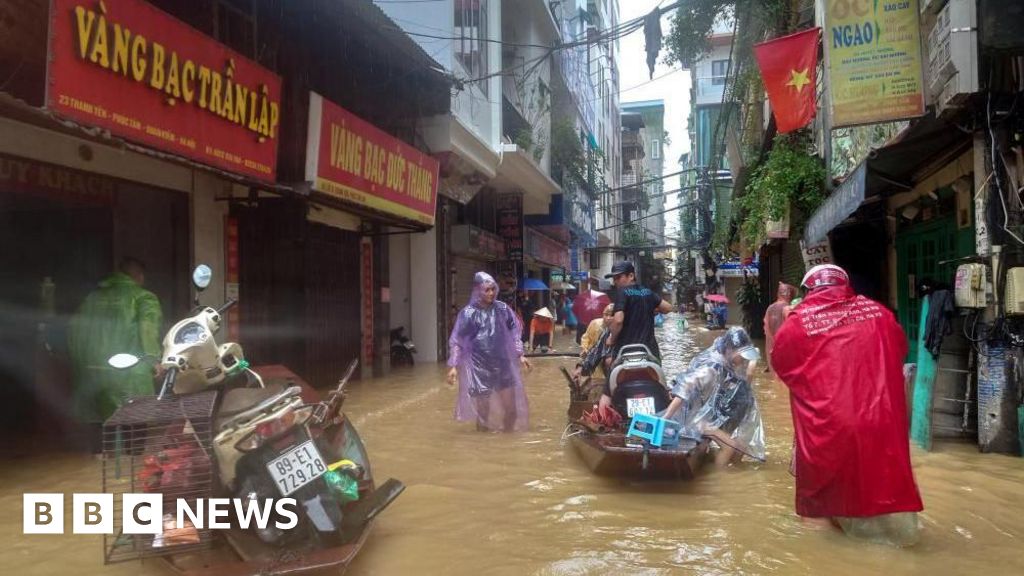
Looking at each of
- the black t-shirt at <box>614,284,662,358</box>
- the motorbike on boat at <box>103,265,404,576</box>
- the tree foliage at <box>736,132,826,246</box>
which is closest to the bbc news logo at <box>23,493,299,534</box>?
the motorbike on boat at <box>103,265,404,576</box>

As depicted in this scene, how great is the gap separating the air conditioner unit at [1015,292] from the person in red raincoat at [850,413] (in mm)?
2685

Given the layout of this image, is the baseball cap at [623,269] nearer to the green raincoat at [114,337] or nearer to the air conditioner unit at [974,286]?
the air conditioner unit at [974,286]

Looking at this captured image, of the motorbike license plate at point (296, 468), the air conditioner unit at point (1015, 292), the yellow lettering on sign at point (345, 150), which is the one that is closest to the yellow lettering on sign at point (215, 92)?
the yellow lettering on sign at point (345, 150)

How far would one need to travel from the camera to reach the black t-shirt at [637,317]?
6023 millimetres

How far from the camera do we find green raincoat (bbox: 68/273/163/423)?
5.92 metres

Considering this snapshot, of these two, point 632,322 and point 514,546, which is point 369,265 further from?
point 514,546

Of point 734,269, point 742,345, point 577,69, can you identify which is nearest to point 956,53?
point 742,345

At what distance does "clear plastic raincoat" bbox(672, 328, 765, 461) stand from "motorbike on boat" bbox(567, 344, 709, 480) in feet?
0.81

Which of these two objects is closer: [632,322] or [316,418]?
[316,418]

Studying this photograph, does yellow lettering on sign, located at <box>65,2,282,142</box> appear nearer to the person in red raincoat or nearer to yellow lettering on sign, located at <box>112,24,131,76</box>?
yellow lettering on sign, located at <box>112,24,131,76</box>

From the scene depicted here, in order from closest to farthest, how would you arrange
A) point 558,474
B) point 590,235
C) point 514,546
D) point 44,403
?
point 514,546
point 558,474
point 44,403
point 590,235

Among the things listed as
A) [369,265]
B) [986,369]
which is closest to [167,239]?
[369,265]

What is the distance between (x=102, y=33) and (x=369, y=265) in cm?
831

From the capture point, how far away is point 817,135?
41.8 feet
